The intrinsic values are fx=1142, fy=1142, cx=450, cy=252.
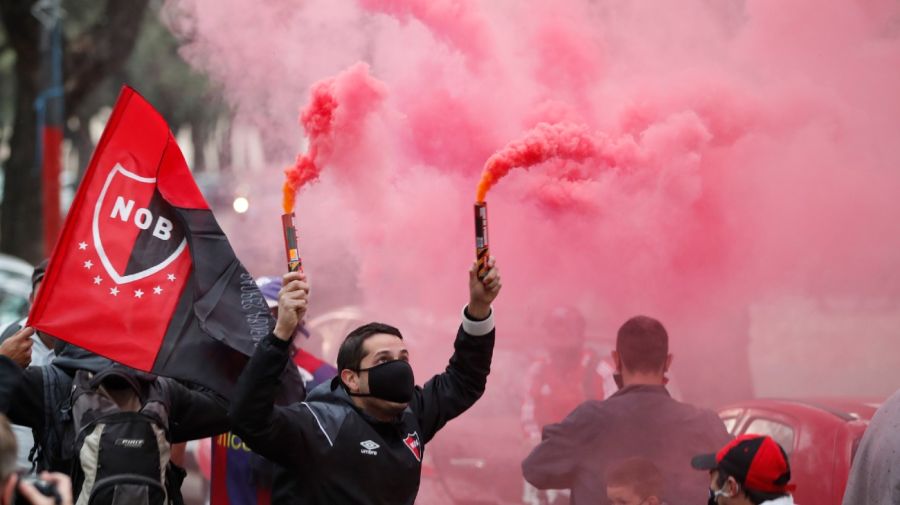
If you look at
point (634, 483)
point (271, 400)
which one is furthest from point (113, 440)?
point (634, 483)

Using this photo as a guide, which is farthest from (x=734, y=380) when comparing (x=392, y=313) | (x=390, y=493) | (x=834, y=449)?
(x=390, y=493)

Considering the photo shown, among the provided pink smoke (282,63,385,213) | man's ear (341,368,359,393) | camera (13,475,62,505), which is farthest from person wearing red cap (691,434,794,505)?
camera (13,475,62,505)

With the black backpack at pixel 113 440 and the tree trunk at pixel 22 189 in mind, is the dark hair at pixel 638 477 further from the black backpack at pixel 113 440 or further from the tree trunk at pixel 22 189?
the tree trunk at pixel 22 189

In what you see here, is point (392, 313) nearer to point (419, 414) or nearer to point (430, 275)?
point (430, 275)

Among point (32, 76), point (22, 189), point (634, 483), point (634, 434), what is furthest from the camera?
point (22, 189)

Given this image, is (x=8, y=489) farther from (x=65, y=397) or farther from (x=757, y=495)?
(x=757, y=495)

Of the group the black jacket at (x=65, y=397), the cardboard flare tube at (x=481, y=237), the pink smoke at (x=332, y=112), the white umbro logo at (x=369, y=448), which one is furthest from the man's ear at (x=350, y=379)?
the pink smoke at (x=332, y=112)

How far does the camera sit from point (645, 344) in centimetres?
462

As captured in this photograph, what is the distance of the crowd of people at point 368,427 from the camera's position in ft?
12.0

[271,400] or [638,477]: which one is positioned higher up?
[271,400]

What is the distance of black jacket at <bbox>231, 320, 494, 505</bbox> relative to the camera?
11.6ft

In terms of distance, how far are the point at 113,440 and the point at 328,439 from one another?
0.72 meters

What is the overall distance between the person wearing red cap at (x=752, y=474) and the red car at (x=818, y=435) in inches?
45.5

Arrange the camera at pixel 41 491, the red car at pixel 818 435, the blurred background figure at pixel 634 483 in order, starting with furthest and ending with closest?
the red car at pixel 818 435
the blurred background figure at pixel 634 483
the camera at pixel 41 491
